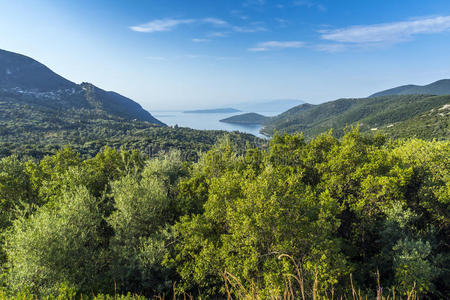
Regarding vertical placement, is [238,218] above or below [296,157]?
below

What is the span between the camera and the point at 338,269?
15.0 m

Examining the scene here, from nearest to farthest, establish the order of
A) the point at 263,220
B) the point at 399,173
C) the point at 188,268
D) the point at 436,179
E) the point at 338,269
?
1. the point at 338,269
2. the point at 263,220
3. the point at 188,268
4. the point at 399,173
5. the point at 436,179

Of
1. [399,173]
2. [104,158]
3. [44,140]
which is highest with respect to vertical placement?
[399,173]

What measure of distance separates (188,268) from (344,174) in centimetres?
1962

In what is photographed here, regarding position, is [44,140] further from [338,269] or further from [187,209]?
[338,269]

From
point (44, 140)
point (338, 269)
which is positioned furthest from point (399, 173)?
point (44, 140)

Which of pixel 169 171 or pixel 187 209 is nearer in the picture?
pixel 187 209

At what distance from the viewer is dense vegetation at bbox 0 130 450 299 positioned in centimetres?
1603

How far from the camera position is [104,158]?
35.5m

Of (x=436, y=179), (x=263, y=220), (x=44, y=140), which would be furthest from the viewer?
(x=44, y=140)

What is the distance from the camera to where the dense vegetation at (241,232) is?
16031 mm

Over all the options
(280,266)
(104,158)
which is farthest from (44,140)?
(280,266)

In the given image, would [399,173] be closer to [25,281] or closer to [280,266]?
[280,266]

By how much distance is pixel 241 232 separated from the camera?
1688 cm
